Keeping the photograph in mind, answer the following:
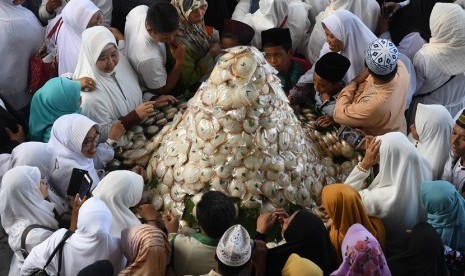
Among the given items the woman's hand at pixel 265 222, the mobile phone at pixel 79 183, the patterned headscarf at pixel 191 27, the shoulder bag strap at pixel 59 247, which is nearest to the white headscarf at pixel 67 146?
the mobile phone at pixel 79 183

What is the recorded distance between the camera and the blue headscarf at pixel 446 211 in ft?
13.4

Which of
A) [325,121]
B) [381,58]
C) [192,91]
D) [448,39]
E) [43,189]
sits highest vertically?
[381,58]

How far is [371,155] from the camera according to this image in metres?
4.48

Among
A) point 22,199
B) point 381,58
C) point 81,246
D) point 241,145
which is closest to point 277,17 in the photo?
point 381,58

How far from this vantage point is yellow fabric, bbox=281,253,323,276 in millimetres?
3691

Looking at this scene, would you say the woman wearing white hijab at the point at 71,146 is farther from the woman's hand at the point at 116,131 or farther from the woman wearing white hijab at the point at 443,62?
the woman wearing white hijab at the point at 443,62

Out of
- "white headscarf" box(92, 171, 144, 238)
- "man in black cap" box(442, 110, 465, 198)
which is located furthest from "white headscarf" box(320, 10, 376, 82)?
"white headscarf" box(92, 171, 144, 238)

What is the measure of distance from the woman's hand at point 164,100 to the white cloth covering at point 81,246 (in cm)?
130

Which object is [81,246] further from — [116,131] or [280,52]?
[280,52]

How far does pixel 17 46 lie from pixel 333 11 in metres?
2.22

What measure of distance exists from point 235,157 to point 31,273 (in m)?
1.19

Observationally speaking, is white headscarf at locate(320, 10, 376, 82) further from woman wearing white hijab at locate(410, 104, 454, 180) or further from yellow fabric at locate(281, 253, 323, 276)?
yellow fabric at locate(281, 253, 323, 276)

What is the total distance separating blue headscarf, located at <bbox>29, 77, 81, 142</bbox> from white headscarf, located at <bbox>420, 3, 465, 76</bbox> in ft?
7.70

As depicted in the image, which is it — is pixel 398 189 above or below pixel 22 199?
below
